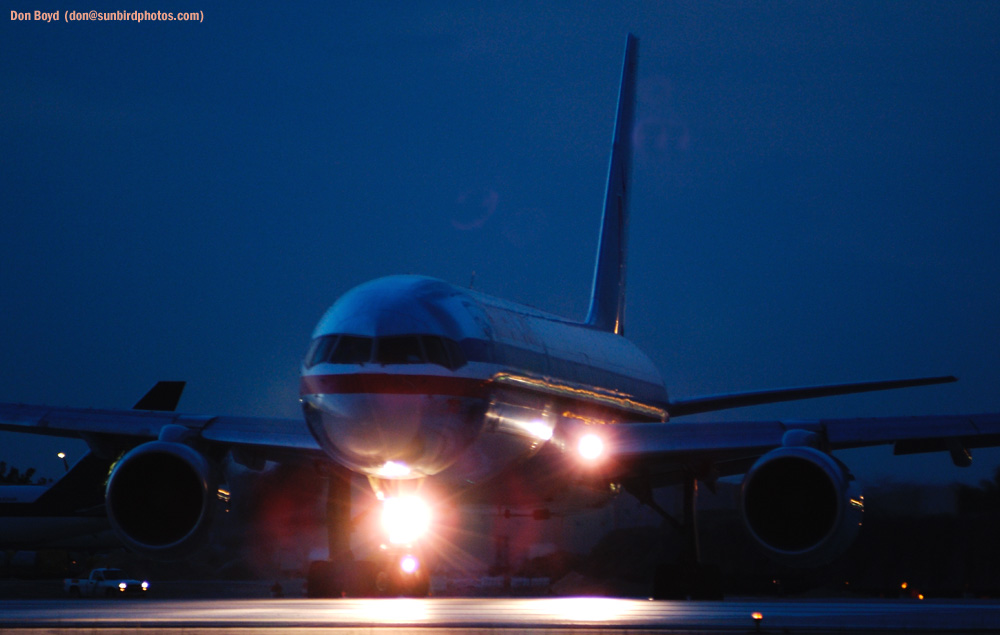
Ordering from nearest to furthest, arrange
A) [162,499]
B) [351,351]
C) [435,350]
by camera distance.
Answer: [351,351] → [435,350] → [162,499]

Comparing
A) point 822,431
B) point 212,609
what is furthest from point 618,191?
point 212,609

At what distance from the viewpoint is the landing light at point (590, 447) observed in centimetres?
1908

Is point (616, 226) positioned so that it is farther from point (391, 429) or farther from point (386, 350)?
point (391, 429)

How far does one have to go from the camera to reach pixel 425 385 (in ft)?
50.7

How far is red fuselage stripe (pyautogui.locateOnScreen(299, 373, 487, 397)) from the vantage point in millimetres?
15234

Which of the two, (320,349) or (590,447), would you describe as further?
(590,447)

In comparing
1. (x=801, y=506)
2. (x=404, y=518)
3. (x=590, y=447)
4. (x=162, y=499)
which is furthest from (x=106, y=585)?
(x=801, y=506)

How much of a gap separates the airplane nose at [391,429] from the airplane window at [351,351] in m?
0.44

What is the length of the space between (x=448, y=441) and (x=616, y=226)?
14.1 metres

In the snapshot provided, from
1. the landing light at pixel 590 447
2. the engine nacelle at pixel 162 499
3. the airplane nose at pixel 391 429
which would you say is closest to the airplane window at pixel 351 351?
the airplane nose at pixel 391 429

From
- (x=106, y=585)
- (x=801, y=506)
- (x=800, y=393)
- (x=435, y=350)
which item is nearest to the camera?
(x=435, y=350)

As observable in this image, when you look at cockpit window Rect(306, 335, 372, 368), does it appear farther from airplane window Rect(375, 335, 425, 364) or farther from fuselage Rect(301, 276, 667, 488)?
airplane window Rect(375, 335, 425, 364)

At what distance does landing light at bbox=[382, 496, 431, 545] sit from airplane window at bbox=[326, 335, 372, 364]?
227 centimetres

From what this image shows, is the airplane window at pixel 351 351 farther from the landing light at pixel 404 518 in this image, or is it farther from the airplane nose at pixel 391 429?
the landing light at pixel 404 518
